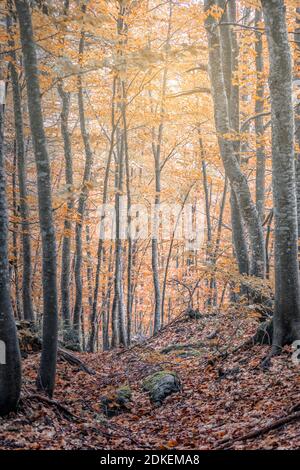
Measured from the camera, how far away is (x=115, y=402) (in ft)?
27.6

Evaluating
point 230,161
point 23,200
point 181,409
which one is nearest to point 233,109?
point 230,161

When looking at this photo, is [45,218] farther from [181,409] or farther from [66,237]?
[66,237]

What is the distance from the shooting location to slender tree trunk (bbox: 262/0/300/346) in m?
7.72

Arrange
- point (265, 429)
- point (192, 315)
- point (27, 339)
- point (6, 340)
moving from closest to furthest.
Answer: point (265, 429)
point (6, 340)
point (27, 339)
point (192, 315)

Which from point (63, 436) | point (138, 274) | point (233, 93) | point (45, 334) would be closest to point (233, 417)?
point (63, 436)

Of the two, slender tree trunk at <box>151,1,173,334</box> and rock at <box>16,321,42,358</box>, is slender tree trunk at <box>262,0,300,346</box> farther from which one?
slender tree trunk at <box>151,1,173,334</box>

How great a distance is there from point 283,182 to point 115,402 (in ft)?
18.2

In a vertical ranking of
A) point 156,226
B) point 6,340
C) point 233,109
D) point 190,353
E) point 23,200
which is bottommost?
point 190,353

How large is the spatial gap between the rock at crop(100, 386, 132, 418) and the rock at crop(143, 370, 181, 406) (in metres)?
0.53

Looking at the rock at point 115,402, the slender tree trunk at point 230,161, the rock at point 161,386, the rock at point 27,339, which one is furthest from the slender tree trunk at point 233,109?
the rock at point 27,339

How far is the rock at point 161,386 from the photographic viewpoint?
8625mm

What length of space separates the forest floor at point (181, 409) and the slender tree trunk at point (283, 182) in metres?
0.72

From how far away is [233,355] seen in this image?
30.8 ft

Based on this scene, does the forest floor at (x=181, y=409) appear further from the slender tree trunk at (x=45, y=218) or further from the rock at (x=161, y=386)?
the slender tree trunk at (x=45, y=218)
